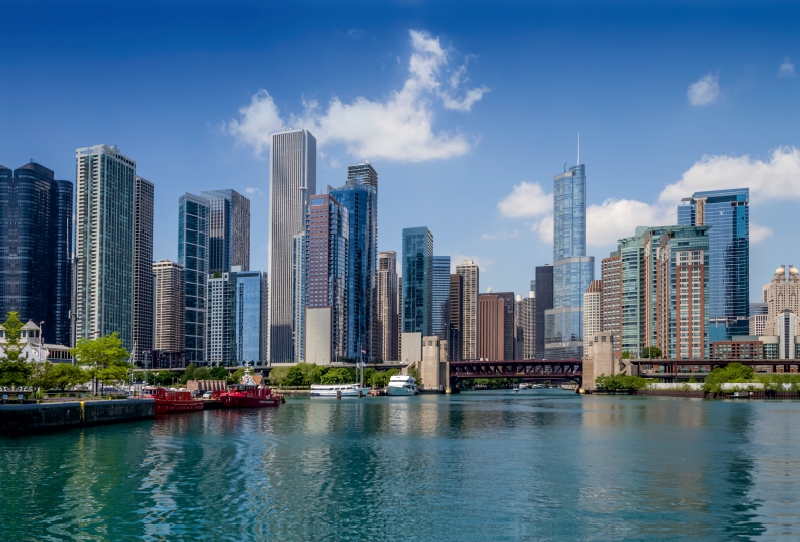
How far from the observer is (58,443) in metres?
81.2

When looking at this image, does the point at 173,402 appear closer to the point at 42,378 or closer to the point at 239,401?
the point at 239,401

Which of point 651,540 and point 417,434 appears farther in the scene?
point 417,434

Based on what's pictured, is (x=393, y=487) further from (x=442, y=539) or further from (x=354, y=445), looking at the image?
(x=354, y=445)

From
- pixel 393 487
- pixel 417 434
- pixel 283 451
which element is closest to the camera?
pixel 393 487

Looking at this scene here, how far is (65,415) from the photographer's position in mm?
96875

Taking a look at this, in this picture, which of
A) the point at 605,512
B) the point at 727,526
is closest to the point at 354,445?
the point at 605,512

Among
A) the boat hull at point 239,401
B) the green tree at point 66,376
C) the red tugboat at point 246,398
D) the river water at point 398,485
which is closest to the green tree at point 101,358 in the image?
the green tree at point 66,376

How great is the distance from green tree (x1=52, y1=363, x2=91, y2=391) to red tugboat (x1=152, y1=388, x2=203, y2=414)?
13.8 metres

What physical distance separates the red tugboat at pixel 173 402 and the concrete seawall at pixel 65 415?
13456 mm

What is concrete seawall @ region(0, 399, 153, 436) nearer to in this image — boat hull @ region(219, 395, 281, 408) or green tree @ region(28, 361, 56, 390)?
green tree @ region(28, 361, 56, 390)

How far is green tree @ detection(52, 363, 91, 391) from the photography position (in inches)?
4618

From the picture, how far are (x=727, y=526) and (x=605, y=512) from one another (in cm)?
714

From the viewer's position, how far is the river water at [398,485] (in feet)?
143

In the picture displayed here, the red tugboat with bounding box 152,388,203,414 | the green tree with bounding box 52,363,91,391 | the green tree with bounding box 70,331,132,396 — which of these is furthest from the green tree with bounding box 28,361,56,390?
→ the red tugboat with bounding box 152,388,203,414
